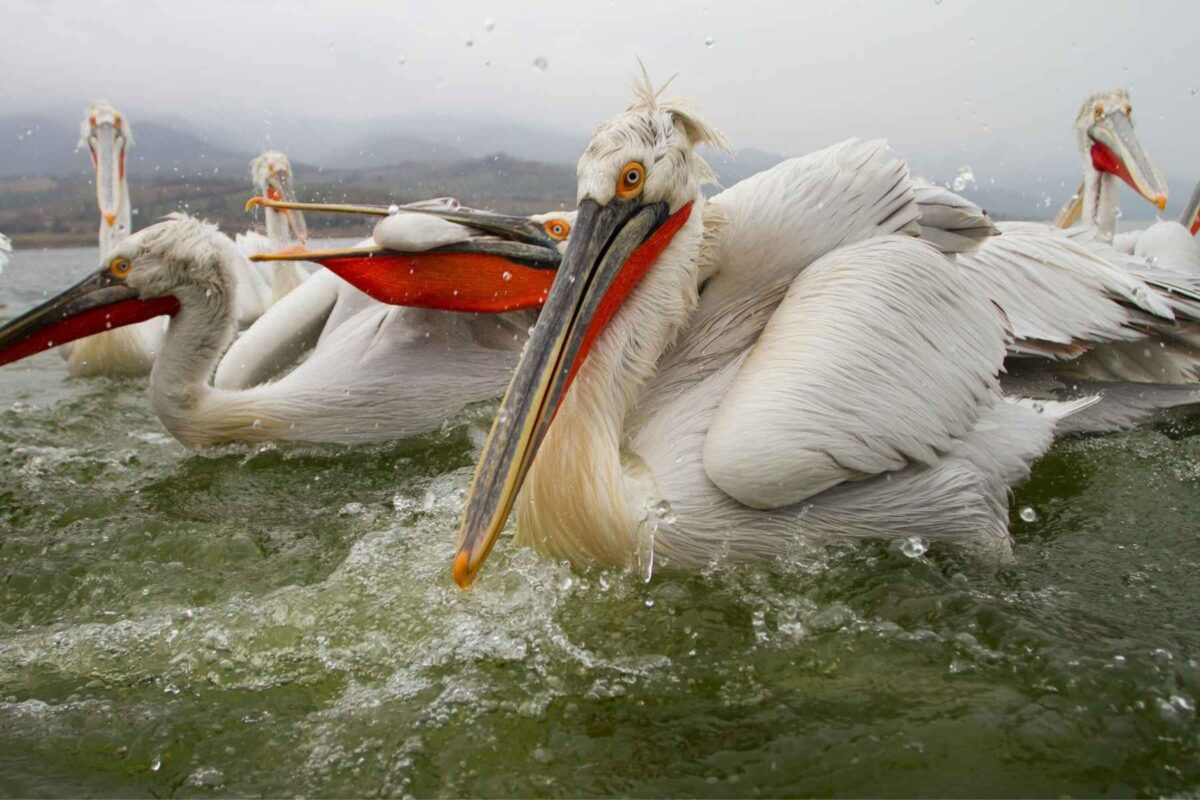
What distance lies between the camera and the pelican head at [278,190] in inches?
246

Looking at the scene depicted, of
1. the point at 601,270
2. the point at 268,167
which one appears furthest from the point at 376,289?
the point at 268,167

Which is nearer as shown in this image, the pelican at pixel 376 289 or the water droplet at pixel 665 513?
the water droplet at pixel 665 513

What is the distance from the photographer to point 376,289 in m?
3.68

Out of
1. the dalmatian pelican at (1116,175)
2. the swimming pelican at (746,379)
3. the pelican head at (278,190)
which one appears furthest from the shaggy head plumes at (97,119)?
the dalmatian pelican at (1116,175)

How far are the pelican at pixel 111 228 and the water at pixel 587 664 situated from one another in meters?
2.64

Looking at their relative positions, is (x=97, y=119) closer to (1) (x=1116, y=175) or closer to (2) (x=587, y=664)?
(2) (x=587, y=664)

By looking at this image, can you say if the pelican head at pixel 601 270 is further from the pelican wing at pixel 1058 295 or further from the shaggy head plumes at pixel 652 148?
the pelican wing at pixel 1058 295

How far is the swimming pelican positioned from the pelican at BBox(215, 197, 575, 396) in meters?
0.90

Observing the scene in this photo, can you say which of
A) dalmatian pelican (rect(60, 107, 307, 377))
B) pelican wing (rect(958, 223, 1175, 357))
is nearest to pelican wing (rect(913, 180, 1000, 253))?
pelican wing (rect(958, 223, 1175, 357))

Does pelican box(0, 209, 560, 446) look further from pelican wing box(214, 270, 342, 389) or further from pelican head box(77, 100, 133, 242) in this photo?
pelican head box(77, 100, 133, 242)

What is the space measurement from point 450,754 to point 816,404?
115 centimetres

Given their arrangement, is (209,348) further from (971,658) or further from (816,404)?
(971,658)

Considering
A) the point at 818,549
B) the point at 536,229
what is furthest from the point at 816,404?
the point at 536,229

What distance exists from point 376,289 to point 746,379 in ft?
5.50
